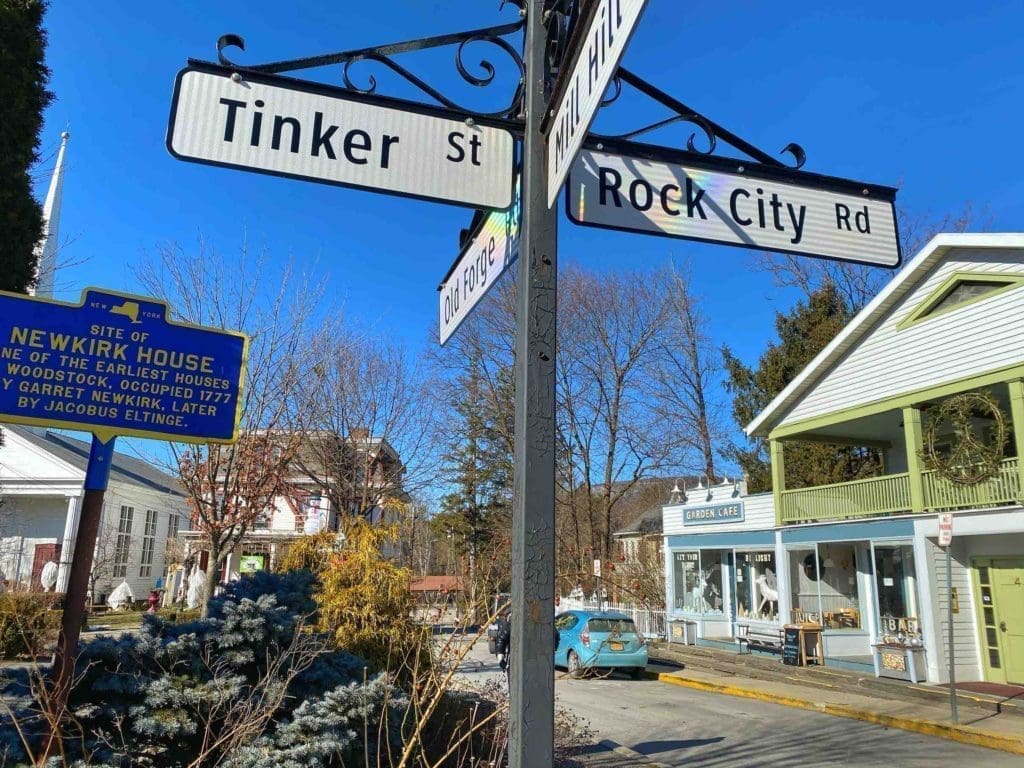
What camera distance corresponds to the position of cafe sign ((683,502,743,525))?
845 inches

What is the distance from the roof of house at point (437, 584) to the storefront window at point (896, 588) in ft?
39.2

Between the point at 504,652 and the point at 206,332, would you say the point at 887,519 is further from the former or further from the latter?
the point at 206,332

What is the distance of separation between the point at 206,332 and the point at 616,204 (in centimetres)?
278

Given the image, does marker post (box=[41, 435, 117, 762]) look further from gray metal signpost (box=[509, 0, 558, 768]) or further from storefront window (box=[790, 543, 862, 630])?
storefront window (box=[790, 543, 862, 630])

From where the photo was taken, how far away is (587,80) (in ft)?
6.69

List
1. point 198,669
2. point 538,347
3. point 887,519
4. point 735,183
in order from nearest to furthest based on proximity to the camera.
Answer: point 538,347 → point 735,183 → point 198,669 → point 887,519

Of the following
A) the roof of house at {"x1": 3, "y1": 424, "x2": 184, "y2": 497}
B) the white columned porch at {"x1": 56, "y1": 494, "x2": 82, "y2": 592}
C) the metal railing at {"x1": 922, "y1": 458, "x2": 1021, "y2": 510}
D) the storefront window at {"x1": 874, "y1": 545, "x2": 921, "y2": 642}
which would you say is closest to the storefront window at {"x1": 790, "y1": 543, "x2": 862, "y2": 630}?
the storefront window at {"x1": 874, "y1": 545, "x2": 921, "y2": 642}

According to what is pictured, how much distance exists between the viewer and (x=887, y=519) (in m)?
16.6

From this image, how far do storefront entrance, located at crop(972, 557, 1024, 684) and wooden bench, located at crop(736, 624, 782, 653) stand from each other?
14.7 feet

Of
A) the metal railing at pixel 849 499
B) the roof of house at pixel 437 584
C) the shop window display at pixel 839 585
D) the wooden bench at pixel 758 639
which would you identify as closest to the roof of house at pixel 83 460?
the wooden bench at pixel 758 639

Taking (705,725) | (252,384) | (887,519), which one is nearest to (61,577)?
(252,384)

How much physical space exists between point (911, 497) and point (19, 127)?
17.4 m

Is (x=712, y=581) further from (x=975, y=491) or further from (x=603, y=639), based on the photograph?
(x=975, y=491)

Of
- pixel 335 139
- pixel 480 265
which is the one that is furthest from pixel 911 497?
pixel 335 139
